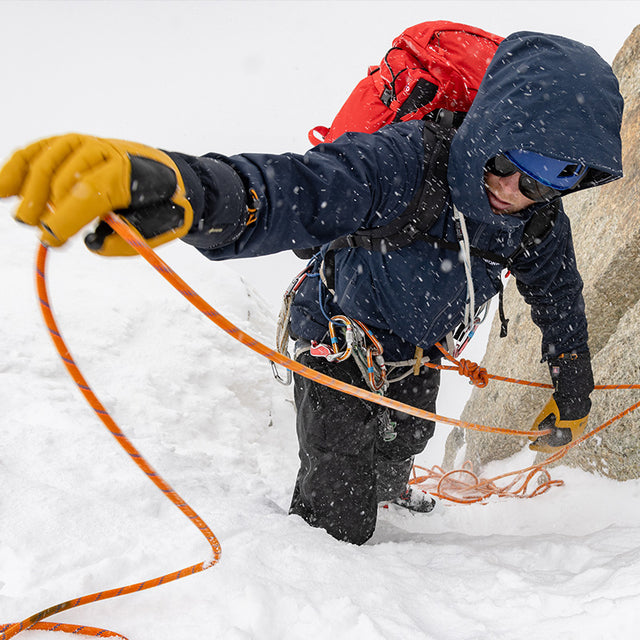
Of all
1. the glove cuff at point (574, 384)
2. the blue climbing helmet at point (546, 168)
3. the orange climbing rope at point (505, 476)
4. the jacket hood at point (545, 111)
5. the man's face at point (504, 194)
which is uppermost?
the jacket hood at point (545, 111)

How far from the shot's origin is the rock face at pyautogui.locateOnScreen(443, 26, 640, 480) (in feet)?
10.2

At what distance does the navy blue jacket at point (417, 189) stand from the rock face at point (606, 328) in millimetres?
935

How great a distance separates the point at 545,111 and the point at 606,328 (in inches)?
104

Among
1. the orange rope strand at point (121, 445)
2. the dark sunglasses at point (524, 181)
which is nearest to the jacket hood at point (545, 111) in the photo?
the dark sunglasses at point (524, 181)

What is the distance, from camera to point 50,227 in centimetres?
99

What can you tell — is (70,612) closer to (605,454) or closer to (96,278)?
(605,454)

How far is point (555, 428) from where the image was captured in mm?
2957

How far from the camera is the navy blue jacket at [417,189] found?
1.41m

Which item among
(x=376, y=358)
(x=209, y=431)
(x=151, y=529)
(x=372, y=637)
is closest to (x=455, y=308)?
(x=376, y=358)

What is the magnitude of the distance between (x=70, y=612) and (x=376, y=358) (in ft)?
5.53

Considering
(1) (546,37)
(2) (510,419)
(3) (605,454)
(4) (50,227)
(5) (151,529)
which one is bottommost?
(2) (510,419)

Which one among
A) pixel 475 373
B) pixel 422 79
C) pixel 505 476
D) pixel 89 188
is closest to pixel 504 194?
pixel 422 79

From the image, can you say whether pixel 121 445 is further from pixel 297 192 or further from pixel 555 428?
pixel 555 428

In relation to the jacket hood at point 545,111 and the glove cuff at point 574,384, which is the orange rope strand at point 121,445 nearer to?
the jacket hood at point 545,111
